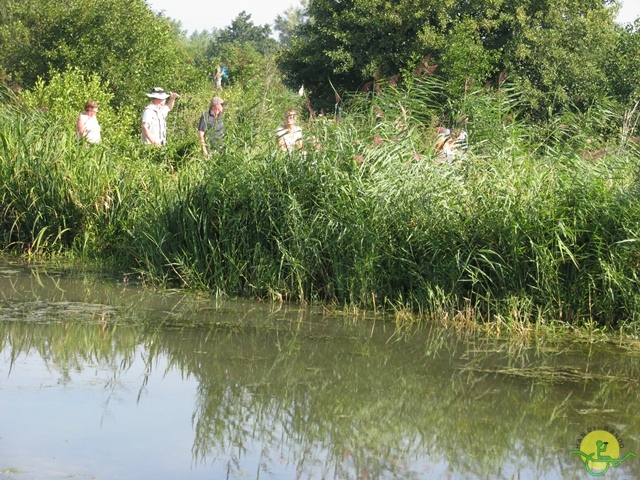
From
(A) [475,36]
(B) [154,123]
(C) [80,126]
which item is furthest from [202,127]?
(A) [475,36]

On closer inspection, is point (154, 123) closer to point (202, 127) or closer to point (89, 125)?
point (89, 125)

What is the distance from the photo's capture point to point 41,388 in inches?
228

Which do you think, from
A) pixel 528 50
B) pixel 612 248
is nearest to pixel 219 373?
pixel 612 248

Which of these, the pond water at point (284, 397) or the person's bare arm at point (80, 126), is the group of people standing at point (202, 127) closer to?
the person's bare arm at point (80, 126)

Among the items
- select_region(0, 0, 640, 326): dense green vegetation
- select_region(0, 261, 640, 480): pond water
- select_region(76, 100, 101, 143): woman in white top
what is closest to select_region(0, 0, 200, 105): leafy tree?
select_region(76, 100, 101, 143): woman in white top

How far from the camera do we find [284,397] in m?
5.86

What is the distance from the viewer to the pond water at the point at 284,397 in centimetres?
479

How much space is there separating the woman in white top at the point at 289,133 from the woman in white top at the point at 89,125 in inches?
116

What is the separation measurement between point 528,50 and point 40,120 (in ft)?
58.4

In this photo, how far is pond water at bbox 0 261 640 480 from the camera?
15.7 ft

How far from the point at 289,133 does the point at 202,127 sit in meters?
2.12

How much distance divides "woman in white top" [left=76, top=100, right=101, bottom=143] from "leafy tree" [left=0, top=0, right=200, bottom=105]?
633cm

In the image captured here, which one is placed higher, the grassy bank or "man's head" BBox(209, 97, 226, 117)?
"man's head" BBox(209, 97, 226, 117)

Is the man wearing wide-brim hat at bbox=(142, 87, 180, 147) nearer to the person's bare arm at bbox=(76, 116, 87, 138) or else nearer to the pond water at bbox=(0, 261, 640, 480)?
the person's bare arm at bbox=(76, 116, 87, 138)
